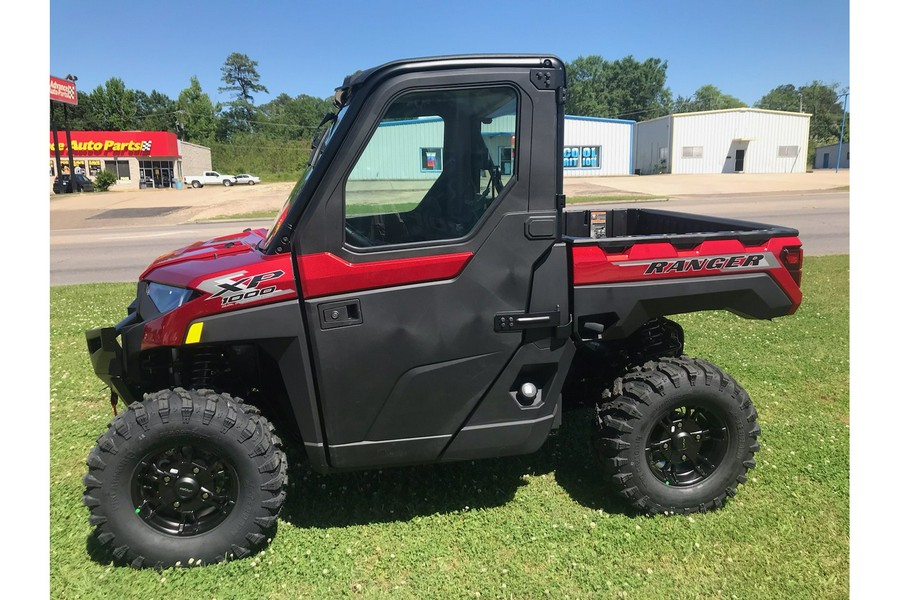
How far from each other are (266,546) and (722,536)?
240cm

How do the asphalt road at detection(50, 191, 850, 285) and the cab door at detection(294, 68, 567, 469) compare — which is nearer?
the cab door at detection(294, 68, 567, 469)

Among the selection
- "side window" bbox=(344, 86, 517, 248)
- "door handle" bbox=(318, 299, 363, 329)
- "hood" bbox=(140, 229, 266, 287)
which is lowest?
"door handle" bbox=(318, 299, 363, 329)

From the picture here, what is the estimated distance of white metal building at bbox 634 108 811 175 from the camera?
5081 cm

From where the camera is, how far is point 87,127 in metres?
74.4

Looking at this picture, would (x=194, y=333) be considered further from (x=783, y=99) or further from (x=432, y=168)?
(x=783, y=99)

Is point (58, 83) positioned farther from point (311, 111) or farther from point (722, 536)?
point (311, 111)

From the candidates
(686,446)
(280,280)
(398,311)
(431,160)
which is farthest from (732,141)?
(280,280)

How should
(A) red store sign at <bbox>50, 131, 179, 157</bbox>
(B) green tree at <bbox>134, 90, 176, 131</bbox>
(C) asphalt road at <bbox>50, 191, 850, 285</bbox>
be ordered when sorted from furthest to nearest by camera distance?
(B) green tree at <bbox>134, 90, 176, 131</bbox>
(A) red store sign at <bbox>50, 131, 179, 157</bbox>
(C) asphalt road at <bbox>50, 191, 850, 285</bbox>

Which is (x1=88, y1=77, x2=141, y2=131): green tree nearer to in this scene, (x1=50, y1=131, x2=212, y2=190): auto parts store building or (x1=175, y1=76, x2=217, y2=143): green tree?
(x1=175, y1=76, x2=217, y2=143): green tree

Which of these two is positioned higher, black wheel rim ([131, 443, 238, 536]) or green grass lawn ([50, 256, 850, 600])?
black wheel rim ([131, 443, 238, 536])

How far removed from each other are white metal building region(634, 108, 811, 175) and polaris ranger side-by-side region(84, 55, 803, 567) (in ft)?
171

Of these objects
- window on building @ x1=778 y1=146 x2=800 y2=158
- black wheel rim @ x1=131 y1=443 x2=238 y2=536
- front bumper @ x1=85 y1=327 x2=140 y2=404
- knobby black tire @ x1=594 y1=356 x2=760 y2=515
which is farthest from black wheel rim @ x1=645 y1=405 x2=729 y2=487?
window on building @ x1=778 y1=146 x2=800 y2=158

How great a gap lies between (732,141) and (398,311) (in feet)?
185

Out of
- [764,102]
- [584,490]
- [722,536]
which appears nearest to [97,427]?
[584,490]
